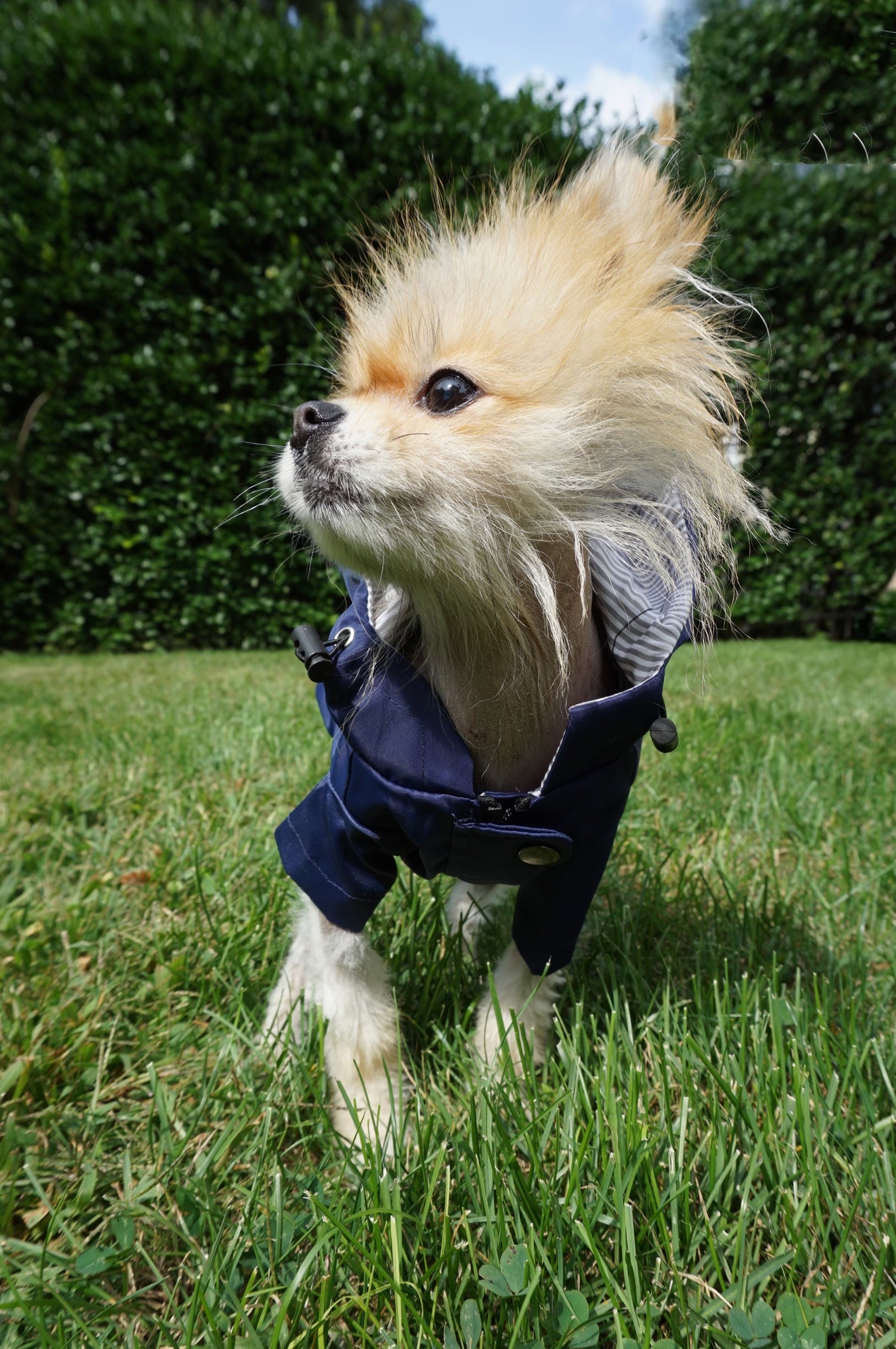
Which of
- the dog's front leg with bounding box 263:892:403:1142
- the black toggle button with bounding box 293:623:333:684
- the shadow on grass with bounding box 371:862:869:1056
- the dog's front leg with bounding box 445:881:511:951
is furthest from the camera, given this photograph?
the dog's front leg with bounding box 445:881:511:951

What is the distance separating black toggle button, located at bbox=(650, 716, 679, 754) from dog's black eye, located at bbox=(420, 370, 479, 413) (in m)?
0.57

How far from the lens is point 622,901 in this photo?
6.43 feet

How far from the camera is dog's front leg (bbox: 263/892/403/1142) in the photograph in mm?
1409

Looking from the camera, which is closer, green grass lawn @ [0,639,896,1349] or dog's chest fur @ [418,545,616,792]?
green grass lawn @ [0,639,896,1349]

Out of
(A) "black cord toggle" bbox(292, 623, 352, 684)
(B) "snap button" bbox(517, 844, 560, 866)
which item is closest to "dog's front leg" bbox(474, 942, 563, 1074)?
(B) "snap button" bbox(517, 844, 560, 866)

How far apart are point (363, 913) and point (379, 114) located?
547 cm

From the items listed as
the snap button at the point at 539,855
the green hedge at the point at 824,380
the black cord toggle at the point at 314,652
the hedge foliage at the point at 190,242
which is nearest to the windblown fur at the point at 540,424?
the black cord toggle at the point at 314,652

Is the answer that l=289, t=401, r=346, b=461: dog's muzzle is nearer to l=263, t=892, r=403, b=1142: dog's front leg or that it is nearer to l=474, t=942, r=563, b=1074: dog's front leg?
l=263, t=892, r=403, b=1142: dog's front leg

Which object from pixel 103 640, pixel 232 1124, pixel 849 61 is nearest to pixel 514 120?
pixel 849 61

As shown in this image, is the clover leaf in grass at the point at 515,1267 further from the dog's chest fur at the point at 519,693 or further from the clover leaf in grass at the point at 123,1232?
the dog's chest fur at the point at 519,693

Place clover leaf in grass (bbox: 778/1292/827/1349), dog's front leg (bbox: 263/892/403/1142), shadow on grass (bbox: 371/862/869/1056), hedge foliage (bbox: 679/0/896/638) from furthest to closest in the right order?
hedge foliage (bbox: 679/0/896/638), shadow on grass (bbox: 371/862/869/1056), dog's front leg (bbox: 263/892/403/1142), clover leaf in grass (bbox: 778/1292/827/1349)

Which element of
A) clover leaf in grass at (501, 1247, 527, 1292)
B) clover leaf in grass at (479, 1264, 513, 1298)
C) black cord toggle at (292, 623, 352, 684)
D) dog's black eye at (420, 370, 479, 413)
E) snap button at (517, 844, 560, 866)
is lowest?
clover leaf in grass at (479, 1264, 513, 1298)

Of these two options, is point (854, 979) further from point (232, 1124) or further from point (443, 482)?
point (443, 482)

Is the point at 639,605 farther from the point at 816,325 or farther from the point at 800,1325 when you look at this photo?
the point at 816,325
